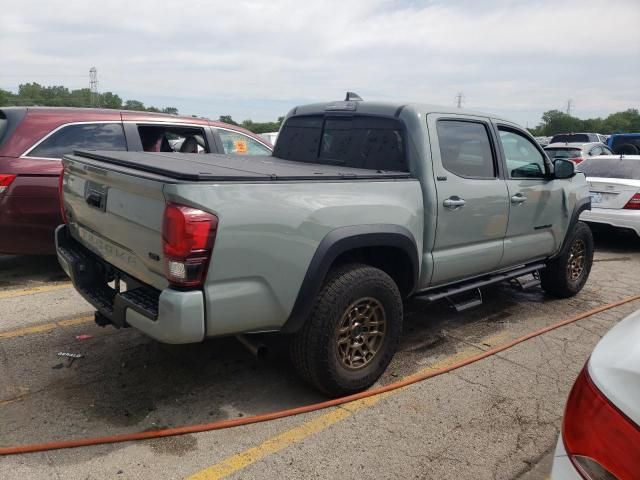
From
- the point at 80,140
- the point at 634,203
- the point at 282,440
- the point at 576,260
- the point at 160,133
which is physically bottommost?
the point at 282,440

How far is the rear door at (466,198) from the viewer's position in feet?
12.4

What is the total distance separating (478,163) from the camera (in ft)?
13.8

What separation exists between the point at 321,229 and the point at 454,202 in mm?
1257

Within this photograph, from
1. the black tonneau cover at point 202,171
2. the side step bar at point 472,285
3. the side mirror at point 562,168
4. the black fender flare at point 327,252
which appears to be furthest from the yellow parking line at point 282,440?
the side mirror at point 562,168

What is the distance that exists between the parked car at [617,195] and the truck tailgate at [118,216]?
726 centimetres

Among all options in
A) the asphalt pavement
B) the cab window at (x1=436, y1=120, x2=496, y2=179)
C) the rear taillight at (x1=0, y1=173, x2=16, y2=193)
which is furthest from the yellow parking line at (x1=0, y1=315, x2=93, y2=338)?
the cab window at (x1=436, y1=120, x2=496, y2=179)

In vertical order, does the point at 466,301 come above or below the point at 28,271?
above

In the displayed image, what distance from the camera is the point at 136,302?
2.84m

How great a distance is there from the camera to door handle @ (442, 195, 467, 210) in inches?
147

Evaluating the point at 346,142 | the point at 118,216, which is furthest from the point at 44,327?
the point at 346,142

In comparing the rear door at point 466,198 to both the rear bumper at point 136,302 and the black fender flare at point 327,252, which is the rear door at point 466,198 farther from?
the rear bumper at point 136,302

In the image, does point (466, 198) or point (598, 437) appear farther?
point (466, 198)

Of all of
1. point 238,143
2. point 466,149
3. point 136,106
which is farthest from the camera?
point 136,106

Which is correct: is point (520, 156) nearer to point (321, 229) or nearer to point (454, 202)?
point (454, 202)
